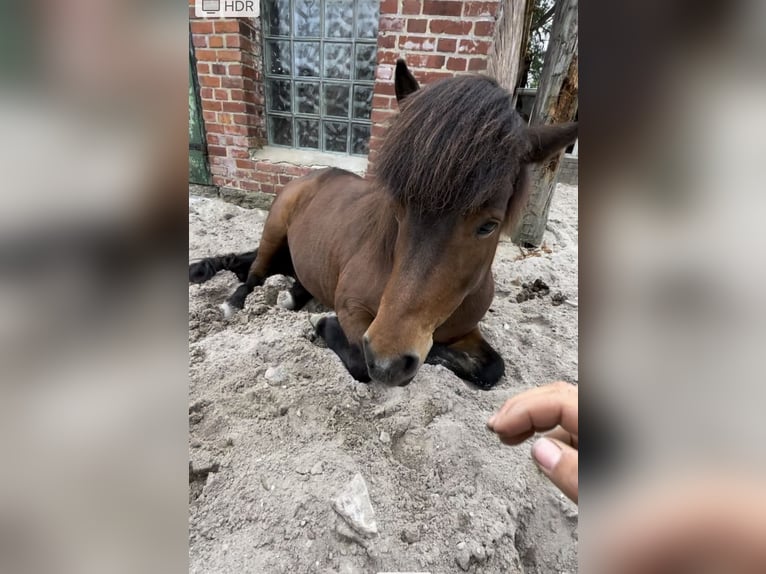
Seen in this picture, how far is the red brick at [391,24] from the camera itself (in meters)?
1.44

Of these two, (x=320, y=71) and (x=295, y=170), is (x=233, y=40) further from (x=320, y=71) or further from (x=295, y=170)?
(x=295, y=170)

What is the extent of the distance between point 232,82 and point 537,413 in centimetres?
152

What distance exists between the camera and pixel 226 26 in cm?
121

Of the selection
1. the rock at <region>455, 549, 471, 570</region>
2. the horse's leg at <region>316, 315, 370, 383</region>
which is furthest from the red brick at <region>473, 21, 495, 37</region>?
the rock at <region>455, 549, 471, 570</region>

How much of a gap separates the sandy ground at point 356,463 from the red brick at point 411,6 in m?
1.14

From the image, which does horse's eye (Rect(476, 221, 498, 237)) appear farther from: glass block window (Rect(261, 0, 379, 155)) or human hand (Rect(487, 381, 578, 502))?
glass block window (Rect(261, 0, 379, 155))

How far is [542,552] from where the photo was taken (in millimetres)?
650

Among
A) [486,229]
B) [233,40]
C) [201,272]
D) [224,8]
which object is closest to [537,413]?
[486,229]

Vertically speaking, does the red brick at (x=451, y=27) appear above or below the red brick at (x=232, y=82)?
above

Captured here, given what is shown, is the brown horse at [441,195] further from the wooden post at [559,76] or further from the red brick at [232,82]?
the red brick at [232,82]

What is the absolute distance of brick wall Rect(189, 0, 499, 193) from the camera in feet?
4.48
